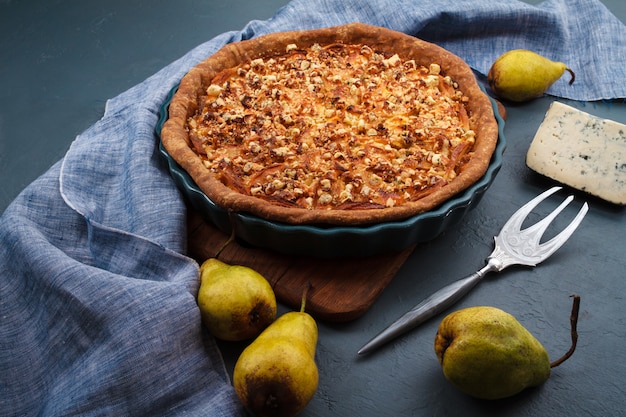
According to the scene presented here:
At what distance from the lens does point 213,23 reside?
3553 mm

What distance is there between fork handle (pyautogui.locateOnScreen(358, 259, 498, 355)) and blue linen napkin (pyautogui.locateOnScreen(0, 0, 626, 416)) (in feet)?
1.62

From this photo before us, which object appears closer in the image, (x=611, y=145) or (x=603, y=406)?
(x=603, y=406)

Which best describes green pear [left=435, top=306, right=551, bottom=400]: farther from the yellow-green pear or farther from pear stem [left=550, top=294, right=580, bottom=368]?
the yellow-green pear

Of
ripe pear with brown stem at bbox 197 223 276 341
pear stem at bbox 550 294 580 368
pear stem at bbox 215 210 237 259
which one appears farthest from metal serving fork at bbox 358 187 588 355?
pear stem at bbox 215 210 237 259

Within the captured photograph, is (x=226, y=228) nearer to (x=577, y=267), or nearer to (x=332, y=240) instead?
(x=332, y=240)

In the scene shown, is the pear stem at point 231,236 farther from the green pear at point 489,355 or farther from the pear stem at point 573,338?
the pear stem at point 573,338

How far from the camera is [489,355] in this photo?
5.91 feet

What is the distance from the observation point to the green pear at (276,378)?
175cm

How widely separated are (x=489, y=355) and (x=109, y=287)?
1.13m

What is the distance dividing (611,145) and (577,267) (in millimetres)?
537

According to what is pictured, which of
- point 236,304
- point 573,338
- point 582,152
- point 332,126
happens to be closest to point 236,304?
point 236,304

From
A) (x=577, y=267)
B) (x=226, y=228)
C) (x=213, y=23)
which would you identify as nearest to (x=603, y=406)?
(x=577, y=267)

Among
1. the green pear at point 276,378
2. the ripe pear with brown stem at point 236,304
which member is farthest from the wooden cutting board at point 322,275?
the green pear at point 276,378

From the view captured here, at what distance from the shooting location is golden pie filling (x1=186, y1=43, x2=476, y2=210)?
2.27 m
